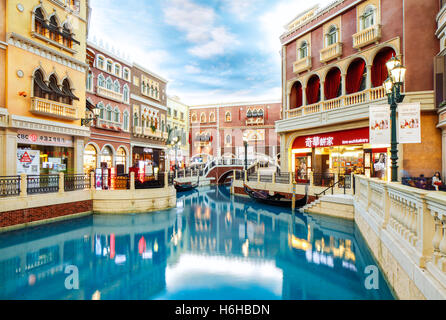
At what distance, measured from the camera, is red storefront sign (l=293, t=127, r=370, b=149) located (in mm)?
11964

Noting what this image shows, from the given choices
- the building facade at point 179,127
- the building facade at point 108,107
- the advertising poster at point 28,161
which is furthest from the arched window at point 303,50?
the building facade at point 179,127

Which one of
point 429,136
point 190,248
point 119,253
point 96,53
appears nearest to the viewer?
point 119,253

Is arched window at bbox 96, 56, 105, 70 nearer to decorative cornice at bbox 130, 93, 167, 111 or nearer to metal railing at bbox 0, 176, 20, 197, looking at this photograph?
decorative cornice at bbox 130, 93, 167, 111

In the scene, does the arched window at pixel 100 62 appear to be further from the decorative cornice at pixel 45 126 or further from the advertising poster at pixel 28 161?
the advertising poster at pixel 28 161

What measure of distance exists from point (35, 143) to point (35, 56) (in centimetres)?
340

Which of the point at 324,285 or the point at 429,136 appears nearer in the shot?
the point at 324,285

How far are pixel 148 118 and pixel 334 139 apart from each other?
46.9 ft

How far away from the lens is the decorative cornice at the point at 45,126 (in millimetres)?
9977

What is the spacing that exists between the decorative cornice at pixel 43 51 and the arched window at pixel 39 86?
31.6 inches

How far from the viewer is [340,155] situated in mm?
13992

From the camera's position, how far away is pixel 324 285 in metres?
5.25

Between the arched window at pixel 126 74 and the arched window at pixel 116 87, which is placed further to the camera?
the arched window at pixel 126 74

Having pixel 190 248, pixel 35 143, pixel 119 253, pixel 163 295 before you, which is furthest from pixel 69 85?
pixel 163 295
